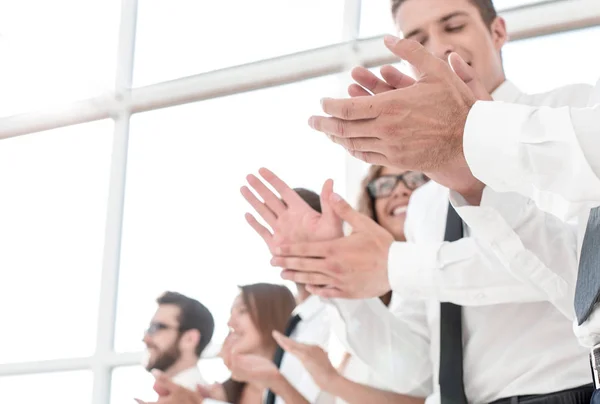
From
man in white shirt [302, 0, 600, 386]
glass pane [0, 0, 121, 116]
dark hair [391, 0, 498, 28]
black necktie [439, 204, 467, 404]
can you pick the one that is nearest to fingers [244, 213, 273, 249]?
black necktie [439, 204, 467, 404]

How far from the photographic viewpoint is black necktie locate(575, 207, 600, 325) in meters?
0.95

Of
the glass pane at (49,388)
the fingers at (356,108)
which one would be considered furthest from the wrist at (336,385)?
the glass pane at (49,388)

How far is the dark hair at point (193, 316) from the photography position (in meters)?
3.38

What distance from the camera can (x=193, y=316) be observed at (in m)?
3.45

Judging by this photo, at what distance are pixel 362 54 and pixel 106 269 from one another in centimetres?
175

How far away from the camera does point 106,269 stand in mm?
3893

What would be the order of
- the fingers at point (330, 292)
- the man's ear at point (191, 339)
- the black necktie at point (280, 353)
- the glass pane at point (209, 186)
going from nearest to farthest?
1. the fingers at point (330, 292)
2. the black necktie at point (280, 353)
3. the man's ear at point (191, 339)
4. the glass pane at point (209, 186)

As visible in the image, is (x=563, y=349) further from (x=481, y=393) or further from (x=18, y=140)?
(x=18, y=140)

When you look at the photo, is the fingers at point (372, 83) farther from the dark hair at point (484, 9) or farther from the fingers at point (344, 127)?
the dark hair at point (484, 9)

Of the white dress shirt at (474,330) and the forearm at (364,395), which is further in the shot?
the forearm at (364,395)

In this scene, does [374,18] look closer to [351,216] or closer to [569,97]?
[569,97]

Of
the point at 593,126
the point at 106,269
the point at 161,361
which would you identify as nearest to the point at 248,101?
the point at 106,269

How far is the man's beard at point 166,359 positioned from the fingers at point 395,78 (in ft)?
7.97

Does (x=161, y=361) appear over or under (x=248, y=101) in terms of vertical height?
under
